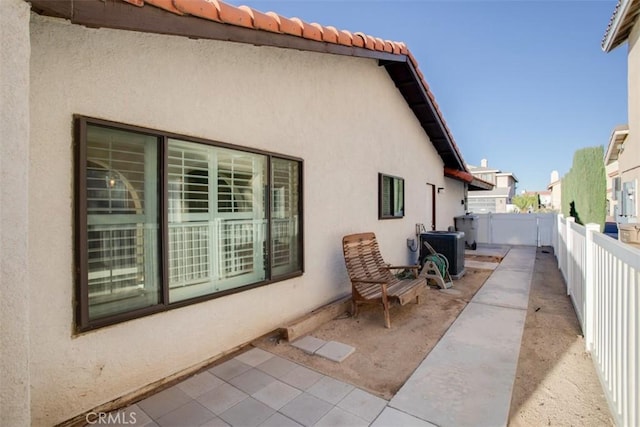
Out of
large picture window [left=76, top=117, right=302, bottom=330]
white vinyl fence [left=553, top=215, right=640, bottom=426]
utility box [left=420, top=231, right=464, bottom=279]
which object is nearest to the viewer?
white vinyl fence [left=553, top=215, right=640, bottom=426]

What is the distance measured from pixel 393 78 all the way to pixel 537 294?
20.3 ft

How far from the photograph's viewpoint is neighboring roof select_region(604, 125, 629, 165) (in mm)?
12008

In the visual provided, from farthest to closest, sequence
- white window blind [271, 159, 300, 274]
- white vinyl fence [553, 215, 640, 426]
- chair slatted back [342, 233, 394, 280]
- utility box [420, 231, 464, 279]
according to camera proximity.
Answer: utility box [420, 231, 464, 279] → chair slatted back [342, 233, 394, 280] → white window blind [271, 159, 300, 274] → white vinyl fence [553, 215, 640, 426]

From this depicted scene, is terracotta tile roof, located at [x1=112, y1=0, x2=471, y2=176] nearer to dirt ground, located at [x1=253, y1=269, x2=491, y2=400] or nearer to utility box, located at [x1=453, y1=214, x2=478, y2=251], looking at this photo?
dirt ground, located at [x1=253, y1=269, x2=491, y2=400]

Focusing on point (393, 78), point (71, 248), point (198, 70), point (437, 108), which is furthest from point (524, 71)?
point (71, 248)

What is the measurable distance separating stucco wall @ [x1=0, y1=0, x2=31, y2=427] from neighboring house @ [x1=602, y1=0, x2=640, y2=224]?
50.3 ft

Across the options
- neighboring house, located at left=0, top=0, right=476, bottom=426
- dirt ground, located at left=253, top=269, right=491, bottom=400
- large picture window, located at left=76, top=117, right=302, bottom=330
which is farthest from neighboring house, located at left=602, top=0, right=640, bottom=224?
large picture window, located at left=76, top=117, right=302, bottom=330

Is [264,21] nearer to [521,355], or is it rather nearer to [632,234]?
[521,355]

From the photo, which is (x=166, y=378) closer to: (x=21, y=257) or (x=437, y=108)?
(x=21, y=257)

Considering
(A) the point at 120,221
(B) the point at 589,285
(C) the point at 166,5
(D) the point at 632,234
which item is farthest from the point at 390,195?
(D) the point at 632,234

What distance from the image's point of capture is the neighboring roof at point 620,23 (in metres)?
10.2

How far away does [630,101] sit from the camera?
455 inches

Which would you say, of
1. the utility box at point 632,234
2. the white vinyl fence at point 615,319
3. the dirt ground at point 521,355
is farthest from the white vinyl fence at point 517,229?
the white vinyl fence at point 615,319

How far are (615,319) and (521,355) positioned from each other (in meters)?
1.53
